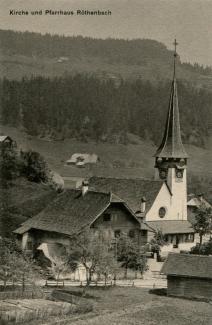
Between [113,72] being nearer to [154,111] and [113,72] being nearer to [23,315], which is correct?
[154,111]

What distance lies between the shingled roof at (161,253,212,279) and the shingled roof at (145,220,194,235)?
42.6 ft

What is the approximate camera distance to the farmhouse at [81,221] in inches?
1710

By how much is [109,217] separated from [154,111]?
113821mm

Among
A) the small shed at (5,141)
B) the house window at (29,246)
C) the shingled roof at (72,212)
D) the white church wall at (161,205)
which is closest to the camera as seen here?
the shingled roof at (72,212)

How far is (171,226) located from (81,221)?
46.2 feet

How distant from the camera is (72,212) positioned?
149 ft

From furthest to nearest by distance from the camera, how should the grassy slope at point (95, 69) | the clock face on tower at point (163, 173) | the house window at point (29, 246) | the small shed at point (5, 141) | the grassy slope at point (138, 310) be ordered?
the grassy slope at point (95, 69), the small shed at point (5, 141), the clock face on tower at point (163, 173), the house window at point (29, 246), the grassy slope at point (138, 310)

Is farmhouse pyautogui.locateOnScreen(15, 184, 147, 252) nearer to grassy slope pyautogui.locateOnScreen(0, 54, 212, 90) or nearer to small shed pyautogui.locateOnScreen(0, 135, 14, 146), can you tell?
small shed pyautogui.locateOnScreen(0, 135, 14, 146)

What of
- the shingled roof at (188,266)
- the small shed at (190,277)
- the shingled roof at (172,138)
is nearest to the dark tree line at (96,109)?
the shingled roof at (172,138)

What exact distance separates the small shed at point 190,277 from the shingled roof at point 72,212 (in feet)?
26.0

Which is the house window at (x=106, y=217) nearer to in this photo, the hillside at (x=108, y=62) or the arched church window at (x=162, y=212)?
the arched church window at (x=162, y=212)

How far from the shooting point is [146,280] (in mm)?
42500

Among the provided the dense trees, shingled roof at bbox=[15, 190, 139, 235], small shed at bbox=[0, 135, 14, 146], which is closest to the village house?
the dense trees

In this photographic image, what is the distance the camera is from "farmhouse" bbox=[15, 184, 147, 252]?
43.4 meters
